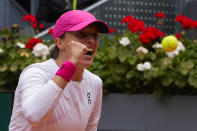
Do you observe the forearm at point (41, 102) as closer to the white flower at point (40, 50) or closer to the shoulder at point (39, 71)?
the shoulder at point (39, 71)

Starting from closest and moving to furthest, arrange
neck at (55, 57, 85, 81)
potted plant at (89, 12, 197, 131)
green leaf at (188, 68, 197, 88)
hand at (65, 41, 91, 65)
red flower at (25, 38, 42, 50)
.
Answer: hand at (65, 41, 91, 65), neck at (55, 57, 85, 81), green leaf at (188, 68, 197, 88), potted plant at (89, 12, 197, 131), red flower at (25, 38, 42, 50)

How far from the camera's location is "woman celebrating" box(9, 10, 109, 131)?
5.90 feet

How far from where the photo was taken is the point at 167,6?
20.1 feet

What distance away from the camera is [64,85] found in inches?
72.4

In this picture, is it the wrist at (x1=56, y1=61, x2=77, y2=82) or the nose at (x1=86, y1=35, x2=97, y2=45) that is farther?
the nose at (x1=86, y1=35, x2=97, y2=45)

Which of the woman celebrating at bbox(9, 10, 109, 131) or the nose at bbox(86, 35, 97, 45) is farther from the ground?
the nose at bbox(86, 35, 97, 45)

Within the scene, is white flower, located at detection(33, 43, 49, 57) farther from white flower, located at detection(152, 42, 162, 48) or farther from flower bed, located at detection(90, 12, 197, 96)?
white flower, located at detection(152, 42, 162, 48)

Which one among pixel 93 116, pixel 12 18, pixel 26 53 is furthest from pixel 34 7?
pixel 93 116

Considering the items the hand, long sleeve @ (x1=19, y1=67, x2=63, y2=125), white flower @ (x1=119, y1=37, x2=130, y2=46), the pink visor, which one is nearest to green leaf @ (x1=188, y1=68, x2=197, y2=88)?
white flower @ (x1=119, y1=37, x2=130, y2=46)

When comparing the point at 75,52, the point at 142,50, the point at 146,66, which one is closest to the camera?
the point at 75,52

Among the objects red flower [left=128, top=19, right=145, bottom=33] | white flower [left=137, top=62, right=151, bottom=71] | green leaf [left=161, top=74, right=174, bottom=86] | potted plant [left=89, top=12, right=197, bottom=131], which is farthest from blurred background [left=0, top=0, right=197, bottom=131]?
red flower [left=128, top=19, right=145, bottom=33]

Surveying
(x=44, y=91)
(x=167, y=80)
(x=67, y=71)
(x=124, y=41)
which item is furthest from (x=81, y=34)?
(x=124, y=41)

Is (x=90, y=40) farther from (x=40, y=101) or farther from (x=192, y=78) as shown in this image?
(x=192, y=78)

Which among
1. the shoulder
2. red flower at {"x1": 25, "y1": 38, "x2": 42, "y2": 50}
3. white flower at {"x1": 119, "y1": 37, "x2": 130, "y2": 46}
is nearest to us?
the shoulder
